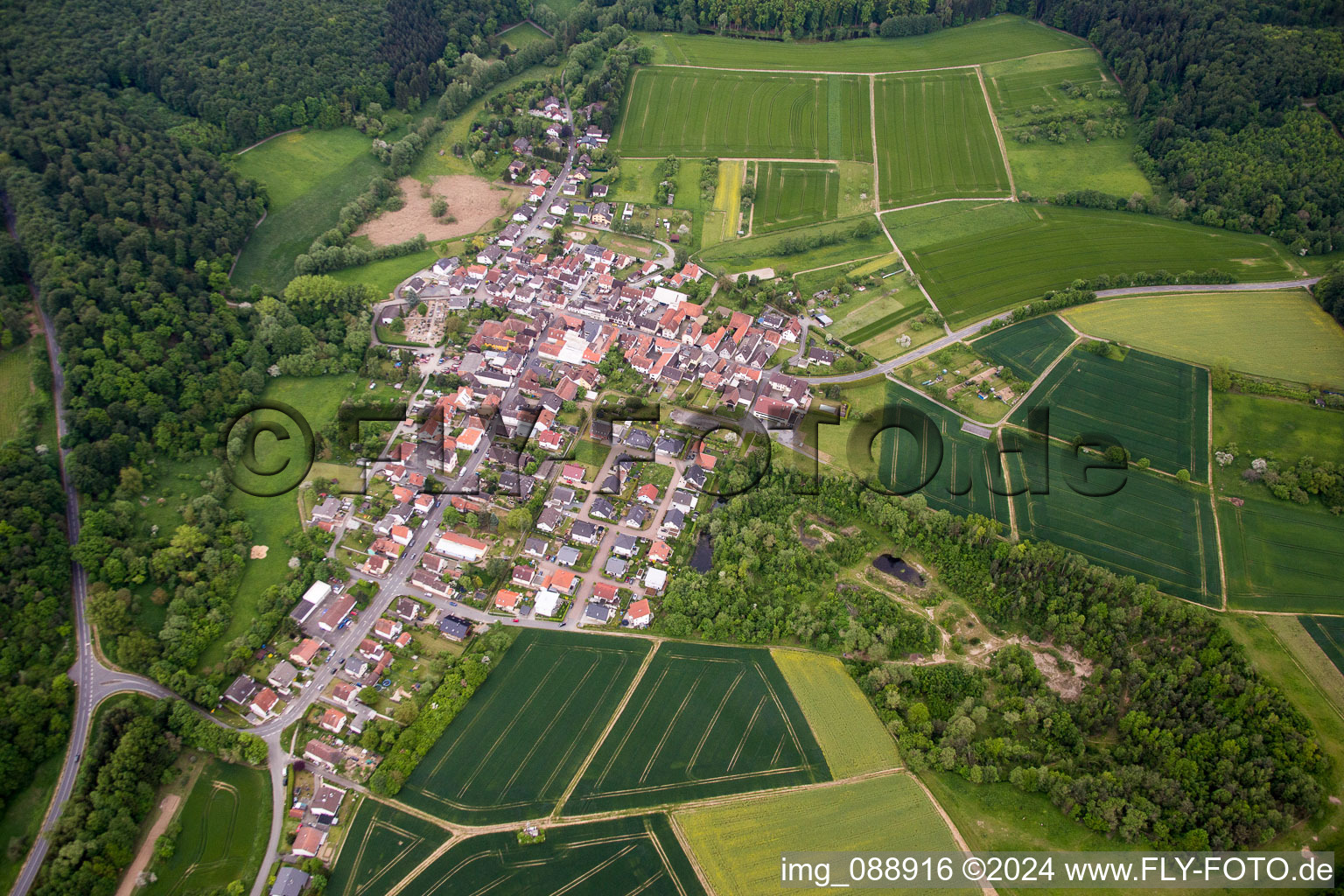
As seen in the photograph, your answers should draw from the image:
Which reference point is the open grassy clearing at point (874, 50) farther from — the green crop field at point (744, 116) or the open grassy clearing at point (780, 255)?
the open grassy clearing at point (780, 255)

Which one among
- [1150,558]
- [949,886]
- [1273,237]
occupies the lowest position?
[949,886]

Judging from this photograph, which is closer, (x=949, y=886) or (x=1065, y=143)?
(x=949, y=886)

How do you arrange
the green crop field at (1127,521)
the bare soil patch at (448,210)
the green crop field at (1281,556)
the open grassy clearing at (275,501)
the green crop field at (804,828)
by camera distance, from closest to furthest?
the green crop field at (804,828), the green crop field at (1281,556), the open grassy clearing at (275,501), the green crop field at (1127,521), the bare soil patch at (448,210)

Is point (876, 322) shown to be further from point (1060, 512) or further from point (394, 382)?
point (394, 382)

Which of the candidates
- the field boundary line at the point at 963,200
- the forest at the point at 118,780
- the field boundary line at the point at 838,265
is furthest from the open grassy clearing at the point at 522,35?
the forest at the point at 118,780

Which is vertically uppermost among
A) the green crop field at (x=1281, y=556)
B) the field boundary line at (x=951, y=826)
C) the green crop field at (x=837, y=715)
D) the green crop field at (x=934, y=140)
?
the green crop field at (x=934, y=140)

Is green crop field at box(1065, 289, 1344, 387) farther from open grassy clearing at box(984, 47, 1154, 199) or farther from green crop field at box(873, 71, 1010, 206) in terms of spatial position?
green crop field at box(873, 71, 1010, 206)

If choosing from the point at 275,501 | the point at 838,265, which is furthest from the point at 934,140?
the point at 275,501

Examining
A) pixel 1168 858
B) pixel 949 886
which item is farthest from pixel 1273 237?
pixel 949 886
